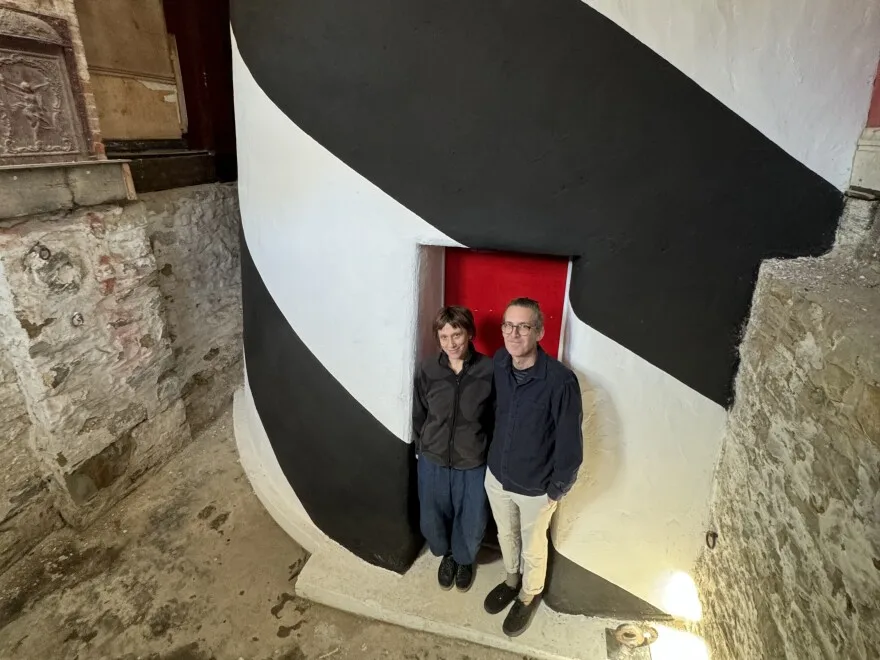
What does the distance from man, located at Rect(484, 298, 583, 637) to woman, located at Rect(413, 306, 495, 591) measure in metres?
0.06

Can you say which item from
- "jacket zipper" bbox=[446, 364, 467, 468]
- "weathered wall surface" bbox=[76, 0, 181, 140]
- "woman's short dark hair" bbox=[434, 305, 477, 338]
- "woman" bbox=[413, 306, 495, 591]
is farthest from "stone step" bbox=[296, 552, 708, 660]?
"weathered wall surface" bbox=[76, 0, 181, 140]

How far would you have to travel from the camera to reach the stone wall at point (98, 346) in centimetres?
184

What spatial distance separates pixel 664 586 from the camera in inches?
63.0

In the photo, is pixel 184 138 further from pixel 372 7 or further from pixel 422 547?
pixel 422 547

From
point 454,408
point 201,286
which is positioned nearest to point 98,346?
point 201,286

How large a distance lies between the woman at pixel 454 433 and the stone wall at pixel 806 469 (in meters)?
0.69

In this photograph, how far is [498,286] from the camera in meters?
1.64

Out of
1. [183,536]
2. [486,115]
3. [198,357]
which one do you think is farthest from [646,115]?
[198,357]

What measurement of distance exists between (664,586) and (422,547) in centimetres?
83

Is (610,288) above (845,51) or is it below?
below

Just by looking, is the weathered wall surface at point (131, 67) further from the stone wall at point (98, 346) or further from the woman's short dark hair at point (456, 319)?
the woman's short dark hair at point (456, 319)

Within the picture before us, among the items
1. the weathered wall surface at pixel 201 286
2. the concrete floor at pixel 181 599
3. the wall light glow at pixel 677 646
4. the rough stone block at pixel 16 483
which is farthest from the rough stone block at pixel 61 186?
the wall light glow at pixel 677 646

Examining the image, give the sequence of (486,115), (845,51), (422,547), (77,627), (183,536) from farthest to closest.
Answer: (183,536) < (422,547) < (77,627) < (486,115) < (845,51)

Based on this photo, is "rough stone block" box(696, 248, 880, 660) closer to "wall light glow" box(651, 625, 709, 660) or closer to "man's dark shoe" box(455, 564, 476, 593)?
"wall light glow" box(651, 625, 709, 660)
